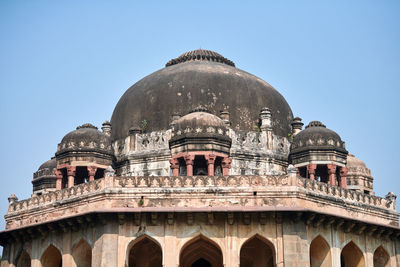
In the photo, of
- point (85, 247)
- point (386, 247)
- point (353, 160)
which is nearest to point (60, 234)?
point (85, 247)

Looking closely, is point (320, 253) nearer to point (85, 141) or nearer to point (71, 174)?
point (71, 174)

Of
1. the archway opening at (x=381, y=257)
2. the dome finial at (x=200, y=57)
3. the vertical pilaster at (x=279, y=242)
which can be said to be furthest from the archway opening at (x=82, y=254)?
the dome finial at (x=200, y=57)

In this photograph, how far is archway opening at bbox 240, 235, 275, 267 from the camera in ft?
76.3

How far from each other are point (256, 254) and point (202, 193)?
3349 mm

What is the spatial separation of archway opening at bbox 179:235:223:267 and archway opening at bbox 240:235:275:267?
959mm

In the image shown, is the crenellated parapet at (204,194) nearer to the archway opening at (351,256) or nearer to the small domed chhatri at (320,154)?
the archway opening at (351,256)

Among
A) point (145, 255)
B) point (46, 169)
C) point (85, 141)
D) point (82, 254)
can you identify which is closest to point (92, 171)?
point (85, 141)

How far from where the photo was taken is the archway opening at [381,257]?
2503 centimetres

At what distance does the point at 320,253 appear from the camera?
75.3 ft

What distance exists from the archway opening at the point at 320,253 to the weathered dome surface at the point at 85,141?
8888 mm

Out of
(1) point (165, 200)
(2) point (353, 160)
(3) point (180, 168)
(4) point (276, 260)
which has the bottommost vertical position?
(4) point (276, 260)

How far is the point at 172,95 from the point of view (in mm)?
28766

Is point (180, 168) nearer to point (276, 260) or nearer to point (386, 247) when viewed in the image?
point (276, 260)

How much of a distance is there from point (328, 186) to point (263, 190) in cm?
266
